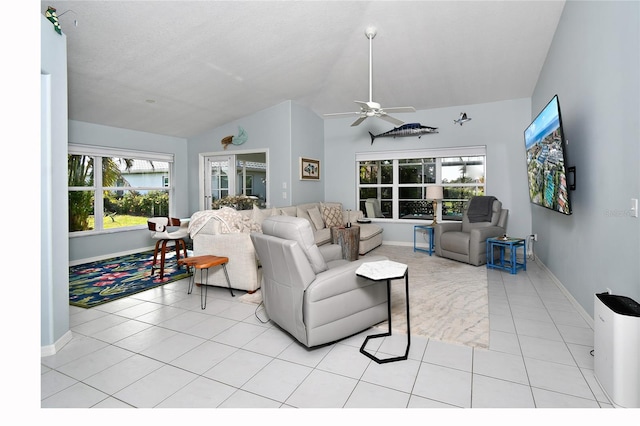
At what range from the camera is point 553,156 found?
299 cm

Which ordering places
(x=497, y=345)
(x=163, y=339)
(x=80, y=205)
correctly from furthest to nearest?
(x=80, y=205), (x=163, y=339), (x=497, y=345)

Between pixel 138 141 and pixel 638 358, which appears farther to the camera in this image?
pixel 138 141

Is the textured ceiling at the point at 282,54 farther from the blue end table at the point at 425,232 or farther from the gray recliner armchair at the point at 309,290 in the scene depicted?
the gray recliner armchair at the point at 309,290

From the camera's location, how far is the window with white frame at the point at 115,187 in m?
5.46

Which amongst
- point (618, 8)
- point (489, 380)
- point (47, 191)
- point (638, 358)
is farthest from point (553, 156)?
point (47, 191)

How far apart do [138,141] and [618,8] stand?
22.5 feet

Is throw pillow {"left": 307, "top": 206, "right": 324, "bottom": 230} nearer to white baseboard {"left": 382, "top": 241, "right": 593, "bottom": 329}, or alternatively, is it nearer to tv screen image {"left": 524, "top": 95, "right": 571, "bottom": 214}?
tv screen image {"left": 524, "top": 95, "right": 571, "bottom": 214}

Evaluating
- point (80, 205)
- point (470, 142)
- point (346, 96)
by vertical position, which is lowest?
point (80, 205)

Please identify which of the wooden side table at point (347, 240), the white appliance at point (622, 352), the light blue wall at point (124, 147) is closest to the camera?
the white appliance at point (622, 352)

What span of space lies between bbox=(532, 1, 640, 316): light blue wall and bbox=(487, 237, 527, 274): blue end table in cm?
69

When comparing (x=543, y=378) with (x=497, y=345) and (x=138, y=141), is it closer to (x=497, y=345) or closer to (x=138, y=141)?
(x=497, y=345)

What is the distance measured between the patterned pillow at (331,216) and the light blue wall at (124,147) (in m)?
3.26

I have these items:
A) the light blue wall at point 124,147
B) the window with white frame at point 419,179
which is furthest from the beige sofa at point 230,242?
the window with white frame at point 419,179

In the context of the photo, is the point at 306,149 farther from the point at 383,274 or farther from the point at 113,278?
the point at 383,274
